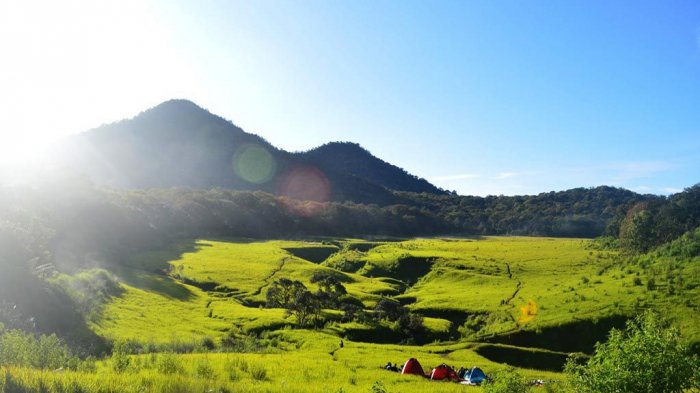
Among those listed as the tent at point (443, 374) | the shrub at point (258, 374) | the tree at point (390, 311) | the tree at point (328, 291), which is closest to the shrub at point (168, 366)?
the shrub at point (258, 374)

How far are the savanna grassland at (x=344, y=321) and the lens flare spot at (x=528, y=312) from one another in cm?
22

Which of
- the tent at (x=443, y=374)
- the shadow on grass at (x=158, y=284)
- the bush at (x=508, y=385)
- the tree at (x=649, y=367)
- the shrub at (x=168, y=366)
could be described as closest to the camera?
the tree at (x=649, y=367)

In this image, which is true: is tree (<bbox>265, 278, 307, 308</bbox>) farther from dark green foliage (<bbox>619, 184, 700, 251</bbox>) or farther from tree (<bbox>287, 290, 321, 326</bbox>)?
dark green foliage (<bbox>619, 184, 700, 251</bbox>)

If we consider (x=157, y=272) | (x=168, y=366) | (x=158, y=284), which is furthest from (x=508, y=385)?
(x=157, y=272)

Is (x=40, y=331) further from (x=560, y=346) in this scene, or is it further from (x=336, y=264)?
(x=336, y=264)

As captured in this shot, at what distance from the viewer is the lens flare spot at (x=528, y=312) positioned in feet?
165

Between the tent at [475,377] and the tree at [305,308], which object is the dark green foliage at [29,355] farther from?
the tree at [305,308]

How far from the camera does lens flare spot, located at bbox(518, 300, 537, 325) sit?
5017 centimetres

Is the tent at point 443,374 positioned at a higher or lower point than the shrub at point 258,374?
lower

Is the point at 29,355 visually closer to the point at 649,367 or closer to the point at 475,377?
the point at 649,367

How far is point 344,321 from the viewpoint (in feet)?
172

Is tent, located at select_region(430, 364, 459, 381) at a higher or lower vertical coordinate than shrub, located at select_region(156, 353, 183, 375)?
lower

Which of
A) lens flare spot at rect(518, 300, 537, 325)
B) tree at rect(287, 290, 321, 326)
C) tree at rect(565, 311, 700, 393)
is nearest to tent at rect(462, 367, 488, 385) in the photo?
tree at rect(565, 311, 700, 393)

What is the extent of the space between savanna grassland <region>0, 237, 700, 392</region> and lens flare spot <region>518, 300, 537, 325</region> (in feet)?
0.71
